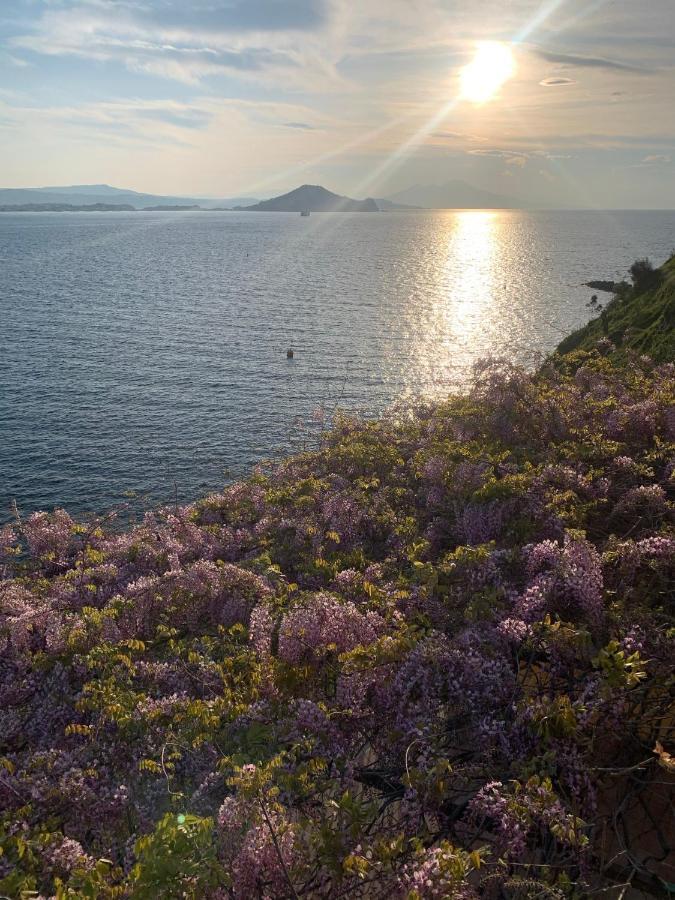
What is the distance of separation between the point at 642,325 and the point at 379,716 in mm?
37800

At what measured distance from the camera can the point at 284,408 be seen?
53750 mm

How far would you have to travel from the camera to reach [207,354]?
6894 cm

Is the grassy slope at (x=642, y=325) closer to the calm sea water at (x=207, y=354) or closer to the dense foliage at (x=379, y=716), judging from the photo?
the calm sea water at (x=207, y=354)

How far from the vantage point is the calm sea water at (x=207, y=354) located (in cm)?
4362

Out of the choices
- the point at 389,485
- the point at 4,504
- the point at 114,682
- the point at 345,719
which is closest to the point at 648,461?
the point at 389,485

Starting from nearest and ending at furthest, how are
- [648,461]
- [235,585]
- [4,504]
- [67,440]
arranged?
[235,585] < [648,461] < [4,504] < [67,440]

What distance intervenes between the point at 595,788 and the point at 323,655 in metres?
4.08

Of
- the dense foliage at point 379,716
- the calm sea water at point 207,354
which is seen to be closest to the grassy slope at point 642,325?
the calm sea water at point 207,354

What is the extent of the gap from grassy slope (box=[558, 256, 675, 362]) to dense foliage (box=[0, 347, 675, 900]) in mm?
19127

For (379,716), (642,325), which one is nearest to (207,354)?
(642,325)

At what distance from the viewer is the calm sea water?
43625 millimetres

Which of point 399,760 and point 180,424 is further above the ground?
point 399,760

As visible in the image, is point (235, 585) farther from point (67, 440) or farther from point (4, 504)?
point (67, 440)

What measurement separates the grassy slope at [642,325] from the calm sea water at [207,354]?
20.4ft
